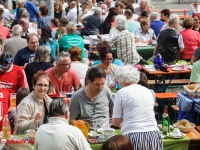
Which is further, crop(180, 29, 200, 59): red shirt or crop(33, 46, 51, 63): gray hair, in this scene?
crop(180, 29, 200, 59): red shirt

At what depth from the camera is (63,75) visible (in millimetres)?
8531

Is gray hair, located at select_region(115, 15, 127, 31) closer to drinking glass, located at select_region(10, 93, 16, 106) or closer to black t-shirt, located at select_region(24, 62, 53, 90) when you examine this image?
black t-shirt, located at select_region(24, 62, 53, 90)

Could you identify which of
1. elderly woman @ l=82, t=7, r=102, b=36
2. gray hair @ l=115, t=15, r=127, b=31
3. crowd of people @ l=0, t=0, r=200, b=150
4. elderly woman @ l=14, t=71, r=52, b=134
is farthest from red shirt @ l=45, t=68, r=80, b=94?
elderly woman @ l=82, t=7, r=102, b=36

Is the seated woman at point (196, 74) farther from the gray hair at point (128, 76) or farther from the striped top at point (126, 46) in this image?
the gray hair at point (128, 76)

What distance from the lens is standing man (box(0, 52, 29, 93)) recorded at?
839 cm

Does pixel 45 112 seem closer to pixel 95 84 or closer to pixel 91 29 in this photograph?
pixel 95 84

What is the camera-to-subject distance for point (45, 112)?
6.73 m

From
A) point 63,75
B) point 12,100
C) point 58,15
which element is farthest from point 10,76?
point 58,15

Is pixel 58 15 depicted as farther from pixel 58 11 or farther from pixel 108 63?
pixel 108 63

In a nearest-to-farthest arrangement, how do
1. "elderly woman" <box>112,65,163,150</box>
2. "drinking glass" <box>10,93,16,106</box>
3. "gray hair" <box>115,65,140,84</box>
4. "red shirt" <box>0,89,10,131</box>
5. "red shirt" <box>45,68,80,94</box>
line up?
"elderly woman" <box>112,65,163,150</box>
"gray hair" <box>115,65,140,84</box>
"red shirt" <box>0,89,10,131</box>
"drinking glass" <box>10,93,16,106</box>
"red shirt" <box>45,68,80,94</box>

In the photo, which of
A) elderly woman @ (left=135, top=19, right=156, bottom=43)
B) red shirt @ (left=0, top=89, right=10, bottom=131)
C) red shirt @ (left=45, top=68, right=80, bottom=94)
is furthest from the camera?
elderly woman @ (left=135, top=19, right=156, bottom=43)

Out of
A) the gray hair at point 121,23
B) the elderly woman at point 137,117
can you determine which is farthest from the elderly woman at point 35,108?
the gray hair at point 121,23

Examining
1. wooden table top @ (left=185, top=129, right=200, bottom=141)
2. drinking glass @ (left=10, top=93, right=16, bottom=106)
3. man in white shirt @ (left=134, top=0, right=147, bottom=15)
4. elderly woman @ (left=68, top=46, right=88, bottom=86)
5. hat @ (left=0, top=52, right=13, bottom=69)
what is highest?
man in white shirt @ (left=134, top=0, right=147, bottom=15)

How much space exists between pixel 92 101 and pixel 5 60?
2179 mm
